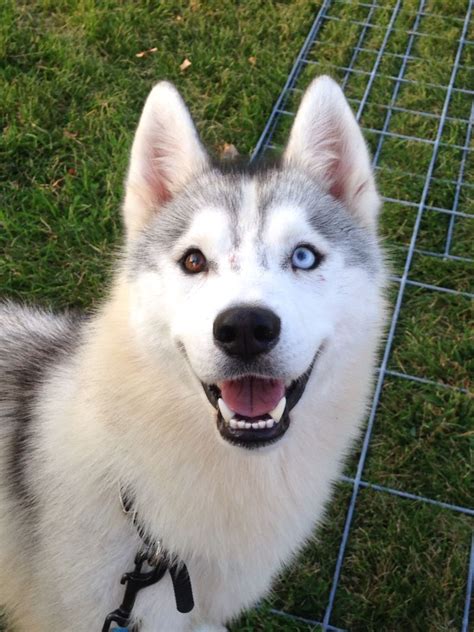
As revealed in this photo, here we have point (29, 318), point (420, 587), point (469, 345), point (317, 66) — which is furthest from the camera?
point (317, 66)

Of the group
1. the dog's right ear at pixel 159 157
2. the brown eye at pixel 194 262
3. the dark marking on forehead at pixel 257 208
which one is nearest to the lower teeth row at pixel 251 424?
the brown eye at pixel 194 262

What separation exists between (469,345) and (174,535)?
7.65 feet

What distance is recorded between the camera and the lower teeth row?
1.82m

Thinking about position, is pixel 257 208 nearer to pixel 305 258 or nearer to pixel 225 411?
pixel 305 258

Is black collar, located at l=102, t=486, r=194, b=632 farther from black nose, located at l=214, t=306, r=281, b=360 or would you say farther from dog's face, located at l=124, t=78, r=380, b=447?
black nose, located at l=214, t=306, r=281, b=360

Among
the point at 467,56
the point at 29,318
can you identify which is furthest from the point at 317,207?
the point at 467,56

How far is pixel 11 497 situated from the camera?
2.36m

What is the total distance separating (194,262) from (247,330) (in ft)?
1.41

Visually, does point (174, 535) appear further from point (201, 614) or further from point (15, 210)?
point (15, 210)

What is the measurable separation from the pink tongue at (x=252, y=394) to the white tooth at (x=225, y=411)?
0.01 m

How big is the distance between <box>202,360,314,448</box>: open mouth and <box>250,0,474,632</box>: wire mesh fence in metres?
1.47

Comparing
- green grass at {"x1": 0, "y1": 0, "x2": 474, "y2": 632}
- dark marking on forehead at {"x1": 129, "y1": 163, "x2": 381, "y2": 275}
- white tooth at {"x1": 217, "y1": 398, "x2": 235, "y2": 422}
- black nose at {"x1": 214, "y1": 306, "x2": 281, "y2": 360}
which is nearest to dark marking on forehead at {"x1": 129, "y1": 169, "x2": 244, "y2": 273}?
dark marking on forehead at {"x1": 129, "y1": 163, "x2": 381, "y2": 275}

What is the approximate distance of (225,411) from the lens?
185 centimetres

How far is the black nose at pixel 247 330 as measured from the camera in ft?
5.46
